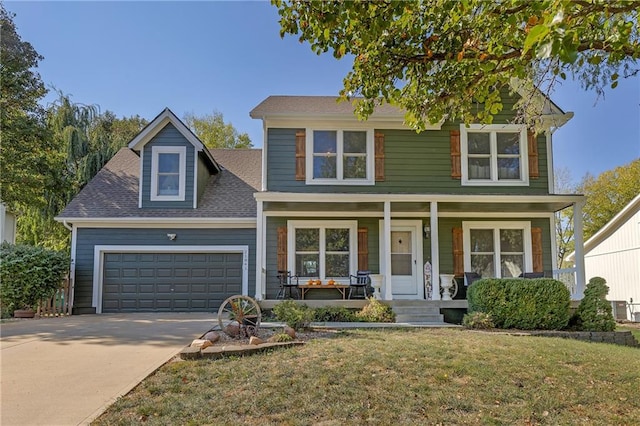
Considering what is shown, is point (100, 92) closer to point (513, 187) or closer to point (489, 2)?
point (513, 187)

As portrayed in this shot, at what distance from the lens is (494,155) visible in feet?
40.4

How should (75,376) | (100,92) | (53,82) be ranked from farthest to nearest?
1. (100,92)
2. (53,82)
3. (75,376)

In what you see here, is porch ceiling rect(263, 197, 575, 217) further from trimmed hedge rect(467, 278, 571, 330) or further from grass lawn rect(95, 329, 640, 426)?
grass lawn rect(95, 329, 640, 426)

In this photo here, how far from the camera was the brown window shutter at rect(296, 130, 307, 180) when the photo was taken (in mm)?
12102

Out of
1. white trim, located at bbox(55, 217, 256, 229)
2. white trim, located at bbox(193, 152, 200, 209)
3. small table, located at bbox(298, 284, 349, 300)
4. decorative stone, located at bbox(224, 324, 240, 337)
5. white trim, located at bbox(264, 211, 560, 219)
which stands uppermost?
white trim, located at bbox(193, 152, 200, 209)

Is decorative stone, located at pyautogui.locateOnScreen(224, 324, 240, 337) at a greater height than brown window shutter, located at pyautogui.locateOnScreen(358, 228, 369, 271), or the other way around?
brown window shutter, located at pyautogui.locateOnScreen(358, 228, 369, 271)

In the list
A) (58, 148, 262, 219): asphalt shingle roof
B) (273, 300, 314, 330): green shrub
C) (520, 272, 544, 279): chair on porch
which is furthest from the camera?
(58, 148, 262, 219): asphalt shingle roof

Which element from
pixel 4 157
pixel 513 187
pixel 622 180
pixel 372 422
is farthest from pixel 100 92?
pixel 622 180

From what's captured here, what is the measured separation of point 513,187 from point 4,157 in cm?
1478

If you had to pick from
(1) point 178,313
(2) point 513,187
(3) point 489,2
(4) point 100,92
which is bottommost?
(1) point 178,313

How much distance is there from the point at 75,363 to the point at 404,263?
8740mm

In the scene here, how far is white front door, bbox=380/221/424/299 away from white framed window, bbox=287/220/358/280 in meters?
1.00

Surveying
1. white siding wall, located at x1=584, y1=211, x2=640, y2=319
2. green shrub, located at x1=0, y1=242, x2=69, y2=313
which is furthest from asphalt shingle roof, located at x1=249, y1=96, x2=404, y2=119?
white siding wall, located at x1=584, y1=211, x2=640, y2=319

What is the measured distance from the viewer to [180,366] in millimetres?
5098
